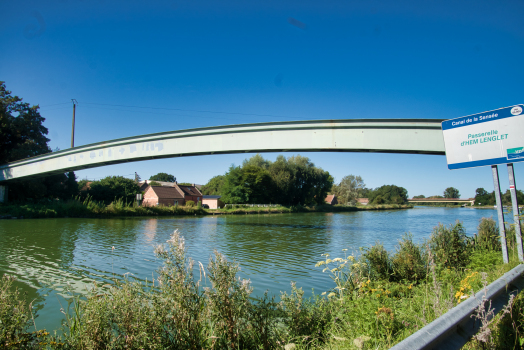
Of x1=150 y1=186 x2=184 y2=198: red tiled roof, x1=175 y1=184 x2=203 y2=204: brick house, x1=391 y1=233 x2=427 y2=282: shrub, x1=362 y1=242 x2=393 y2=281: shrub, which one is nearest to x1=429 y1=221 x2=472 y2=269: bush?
x1=391 y1=233 x2=427 y2=282: shrub

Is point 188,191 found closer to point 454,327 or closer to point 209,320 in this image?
point 209,320

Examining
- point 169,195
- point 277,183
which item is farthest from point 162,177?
point 277,183

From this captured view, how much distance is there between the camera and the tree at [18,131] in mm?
23453

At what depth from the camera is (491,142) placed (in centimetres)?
492

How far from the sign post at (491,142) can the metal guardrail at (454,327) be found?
8.32 ft

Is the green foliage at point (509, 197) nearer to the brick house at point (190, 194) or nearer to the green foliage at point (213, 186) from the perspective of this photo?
the brick house at point (190, 194)

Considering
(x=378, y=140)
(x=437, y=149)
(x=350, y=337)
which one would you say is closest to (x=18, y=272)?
(x=350, y=337)

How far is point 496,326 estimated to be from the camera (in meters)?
2.53

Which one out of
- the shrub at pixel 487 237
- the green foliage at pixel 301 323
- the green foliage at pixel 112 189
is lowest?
the green foliage at pixel 301 323

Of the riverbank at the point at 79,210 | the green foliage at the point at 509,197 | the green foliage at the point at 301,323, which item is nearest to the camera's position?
the green foliage at the point at 301,323

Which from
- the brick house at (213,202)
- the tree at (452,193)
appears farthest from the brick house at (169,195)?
the tree at (452,193)

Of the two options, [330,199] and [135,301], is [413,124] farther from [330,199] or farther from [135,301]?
[330,199]

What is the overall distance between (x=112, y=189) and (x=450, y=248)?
119 feet

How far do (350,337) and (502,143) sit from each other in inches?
167
